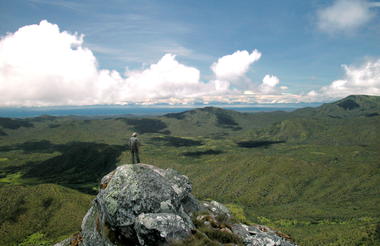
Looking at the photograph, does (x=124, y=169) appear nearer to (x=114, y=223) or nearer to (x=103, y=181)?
(x=114, y=223)

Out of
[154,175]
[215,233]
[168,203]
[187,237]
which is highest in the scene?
[154,175]

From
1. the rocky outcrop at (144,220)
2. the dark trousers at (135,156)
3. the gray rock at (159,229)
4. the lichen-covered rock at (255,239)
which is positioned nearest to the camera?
the gray rock at (159,229)

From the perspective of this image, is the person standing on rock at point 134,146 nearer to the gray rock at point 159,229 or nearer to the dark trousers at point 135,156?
the dark trousers at point 135,156

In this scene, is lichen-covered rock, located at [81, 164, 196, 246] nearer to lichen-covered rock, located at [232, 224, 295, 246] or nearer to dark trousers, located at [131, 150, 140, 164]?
dark trousers, located at [131, 150, 140, 164]

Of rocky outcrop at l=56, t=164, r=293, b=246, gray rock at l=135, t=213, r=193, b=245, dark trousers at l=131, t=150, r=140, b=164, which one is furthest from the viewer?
dark trousers at l=131, t=150, r=140, b=164

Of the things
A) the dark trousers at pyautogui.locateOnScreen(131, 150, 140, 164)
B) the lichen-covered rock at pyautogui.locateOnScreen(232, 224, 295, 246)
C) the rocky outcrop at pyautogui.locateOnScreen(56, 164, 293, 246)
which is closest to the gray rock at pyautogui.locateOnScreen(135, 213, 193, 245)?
the rocky outcrop at pyautogui.locateOnScreen(56, 164, 293, 246)

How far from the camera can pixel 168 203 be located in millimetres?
31891

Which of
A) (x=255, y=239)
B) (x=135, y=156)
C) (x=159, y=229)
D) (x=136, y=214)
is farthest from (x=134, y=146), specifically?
(x=255, y=239)

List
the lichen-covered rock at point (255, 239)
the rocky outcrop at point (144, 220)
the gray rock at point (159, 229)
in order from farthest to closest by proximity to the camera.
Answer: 1. the lichen-covered rock at point (255, 239)
2. the rocky outcrop at point (144, 220)
3. the gray rock at point (159, 229)

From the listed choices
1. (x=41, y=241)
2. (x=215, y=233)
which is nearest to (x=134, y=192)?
(x=215, y=233)

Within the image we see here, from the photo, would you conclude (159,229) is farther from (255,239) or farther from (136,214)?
(255,239)

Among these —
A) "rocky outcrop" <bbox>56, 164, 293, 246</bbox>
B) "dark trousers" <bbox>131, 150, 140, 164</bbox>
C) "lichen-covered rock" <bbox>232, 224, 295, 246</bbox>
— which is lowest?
"lichen-covered rock" <bbox>232, 224, 295, 246</bbox>

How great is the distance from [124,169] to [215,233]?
16.5 meters

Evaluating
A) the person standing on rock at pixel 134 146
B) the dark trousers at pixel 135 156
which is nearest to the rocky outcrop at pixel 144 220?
the dark trousers at pixel 135 156
